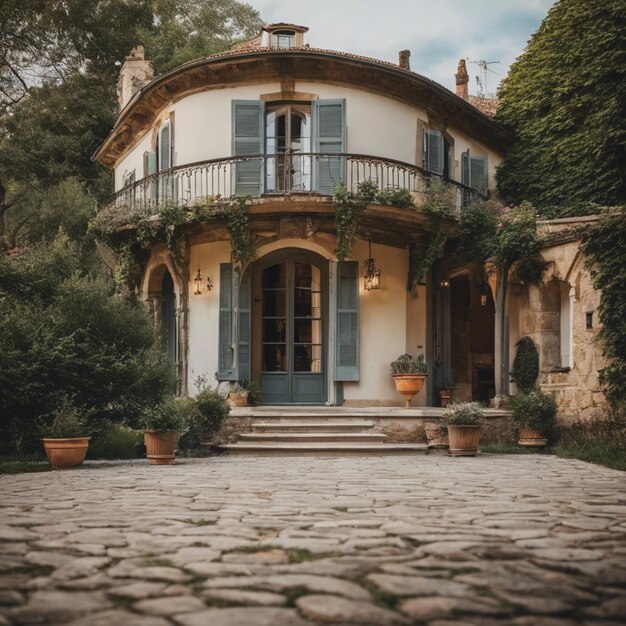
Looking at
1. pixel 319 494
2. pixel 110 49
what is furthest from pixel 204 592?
pixel 110 49

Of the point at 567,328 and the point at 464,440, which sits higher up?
the point at 567,328

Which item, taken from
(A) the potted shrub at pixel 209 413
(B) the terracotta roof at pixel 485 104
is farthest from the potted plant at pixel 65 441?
(B) the terracotta roof at pixel 485 104

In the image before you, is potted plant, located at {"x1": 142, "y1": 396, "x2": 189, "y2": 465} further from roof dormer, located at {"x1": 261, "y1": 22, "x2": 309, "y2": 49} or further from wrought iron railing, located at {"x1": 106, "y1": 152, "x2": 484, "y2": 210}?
roof dormer, located at {"x1": 261, "y1": 22, "x2": 309, "y2": 49}

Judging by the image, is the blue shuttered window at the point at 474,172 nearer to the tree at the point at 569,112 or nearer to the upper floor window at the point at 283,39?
the tree at the point at 569,112

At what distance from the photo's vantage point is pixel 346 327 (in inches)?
608

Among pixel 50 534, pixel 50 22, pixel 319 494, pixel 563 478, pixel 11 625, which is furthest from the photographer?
pixel 50 22

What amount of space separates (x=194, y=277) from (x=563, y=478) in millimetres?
9393

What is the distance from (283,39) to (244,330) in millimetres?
6102

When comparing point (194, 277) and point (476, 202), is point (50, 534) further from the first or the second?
point (476, 202)

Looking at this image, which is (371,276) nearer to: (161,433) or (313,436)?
(313,436)

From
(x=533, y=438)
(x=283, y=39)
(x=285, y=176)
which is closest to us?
(x=533, y=438)

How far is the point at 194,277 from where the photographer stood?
16.0 meters

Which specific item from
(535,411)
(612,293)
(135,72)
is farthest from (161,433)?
(135,72)

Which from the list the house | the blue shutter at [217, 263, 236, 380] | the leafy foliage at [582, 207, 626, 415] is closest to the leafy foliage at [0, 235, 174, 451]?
the blue shutter at [217, 263, 236, 380]
